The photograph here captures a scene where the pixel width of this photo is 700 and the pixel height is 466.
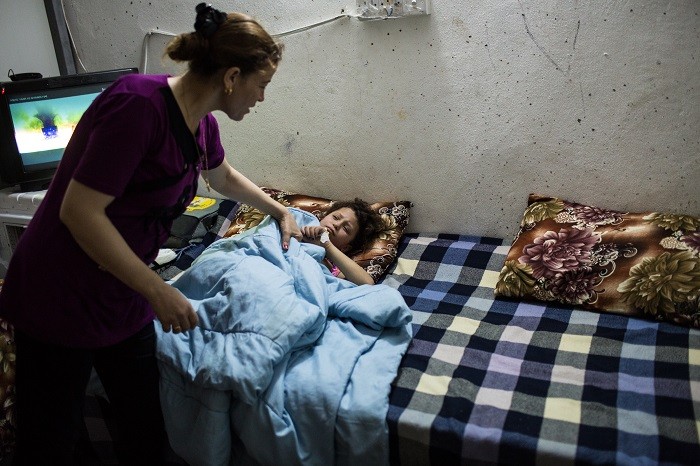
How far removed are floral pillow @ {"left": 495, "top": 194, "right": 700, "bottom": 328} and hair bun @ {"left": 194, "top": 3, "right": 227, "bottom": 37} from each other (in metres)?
1.16

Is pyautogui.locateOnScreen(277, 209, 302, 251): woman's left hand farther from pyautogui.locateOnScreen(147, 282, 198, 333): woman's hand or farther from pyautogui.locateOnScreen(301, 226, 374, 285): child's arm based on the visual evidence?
pyautogui.locateOnScreen(147, 282, 198, 333): woman's hand

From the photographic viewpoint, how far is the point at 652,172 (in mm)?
2025

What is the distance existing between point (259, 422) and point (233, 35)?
0.84 m

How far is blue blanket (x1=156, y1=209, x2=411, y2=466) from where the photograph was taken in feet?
4.79

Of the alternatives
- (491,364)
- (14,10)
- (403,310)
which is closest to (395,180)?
(403,310)

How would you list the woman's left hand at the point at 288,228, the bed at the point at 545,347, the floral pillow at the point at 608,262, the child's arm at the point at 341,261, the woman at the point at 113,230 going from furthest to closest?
the child's arm at the point at 341,261 < the woman's left hand at the point at 288,228 < the floral pillow at the point at 608,262 < the bed at the point at 545,347 < the woman at the point at 113,230

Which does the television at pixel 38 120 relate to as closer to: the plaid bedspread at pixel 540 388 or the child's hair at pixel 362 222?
the child's hair at pixel 362 222

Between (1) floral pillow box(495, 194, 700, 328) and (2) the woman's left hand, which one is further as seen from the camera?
(2) the woman's left hand

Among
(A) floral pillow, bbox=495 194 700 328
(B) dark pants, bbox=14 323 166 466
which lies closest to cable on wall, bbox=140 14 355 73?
(A) floral pillow, bbox=495 194 700 328

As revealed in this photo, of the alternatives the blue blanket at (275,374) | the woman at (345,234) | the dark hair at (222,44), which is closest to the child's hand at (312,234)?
the woman at (345,234)

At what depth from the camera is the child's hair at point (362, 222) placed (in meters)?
2.23

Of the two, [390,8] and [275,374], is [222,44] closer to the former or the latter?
[275,374]

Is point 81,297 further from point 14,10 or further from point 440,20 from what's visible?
point 14,10

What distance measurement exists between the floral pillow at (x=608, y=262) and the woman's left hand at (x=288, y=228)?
25.2 inches
